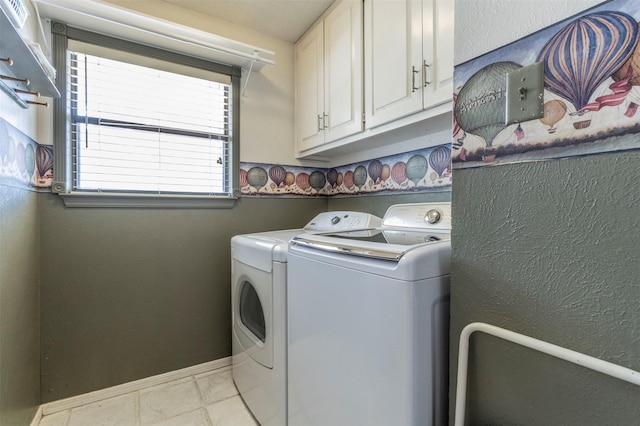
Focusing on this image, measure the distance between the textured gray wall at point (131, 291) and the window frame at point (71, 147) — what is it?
0.06 meters

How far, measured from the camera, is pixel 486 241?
0.70 metres

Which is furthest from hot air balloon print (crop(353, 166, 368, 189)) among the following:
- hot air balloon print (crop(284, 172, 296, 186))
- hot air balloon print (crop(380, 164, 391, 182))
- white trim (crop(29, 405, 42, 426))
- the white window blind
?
white trim (crop(29, 405, 42, 426))

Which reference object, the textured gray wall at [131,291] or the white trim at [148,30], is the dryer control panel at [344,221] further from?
the white trim at [148,30]

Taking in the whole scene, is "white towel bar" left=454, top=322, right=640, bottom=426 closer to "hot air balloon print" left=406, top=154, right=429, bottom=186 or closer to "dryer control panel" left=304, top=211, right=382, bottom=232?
"dryer control panel" left=304, top=211, right=382, bottom=232

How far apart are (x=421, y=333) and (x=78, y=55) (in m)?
2.22

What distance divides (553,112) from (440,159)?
3.41 feet

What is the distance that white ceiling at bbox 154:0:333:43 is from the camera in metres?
1.88

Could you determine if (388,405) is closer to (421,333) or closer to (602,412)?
(421,333)

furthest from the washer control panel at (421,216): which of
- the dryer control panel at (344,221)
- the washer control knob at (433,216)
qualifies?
the dryer control panel at (344,221)

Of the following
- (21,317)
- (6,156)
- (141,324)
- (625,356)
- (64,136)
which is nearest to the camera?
(625,356)

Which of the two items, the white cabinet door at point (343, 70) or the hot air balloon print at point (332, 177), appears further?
the hot air balloon print at point (332, 177)

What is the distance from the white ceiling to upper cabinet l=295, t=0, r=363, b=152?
9 centimetres

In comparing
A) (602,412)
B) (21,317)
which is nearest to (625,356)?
(602,412)

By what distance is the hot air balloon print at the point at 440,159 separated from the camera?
5.13 feet
